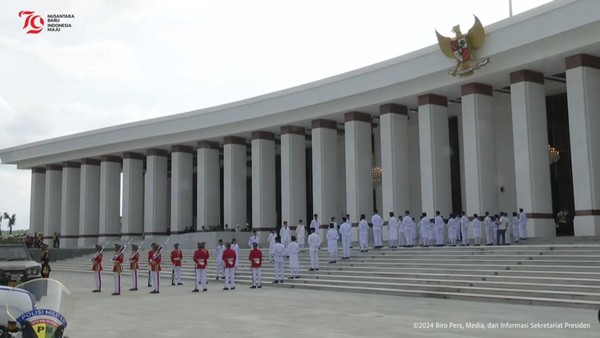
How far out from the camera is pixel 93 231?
139 ft

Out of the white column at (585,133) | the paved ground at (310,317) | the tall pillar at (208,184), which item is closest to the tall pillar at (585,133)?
the white column at (585,133)

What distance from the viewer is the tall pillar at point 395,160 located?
28.1 meters

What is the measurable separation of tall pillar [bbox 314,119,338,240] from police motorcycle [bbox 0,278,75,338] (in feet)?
85.3

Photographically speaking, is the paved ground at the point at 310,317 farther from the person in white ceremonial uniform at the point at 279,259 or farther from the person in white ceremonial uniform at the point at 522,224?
the person in white ceremonial uniform at the point at 522,224

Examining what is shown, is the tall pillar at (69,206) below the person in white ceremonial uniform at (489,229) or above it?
above

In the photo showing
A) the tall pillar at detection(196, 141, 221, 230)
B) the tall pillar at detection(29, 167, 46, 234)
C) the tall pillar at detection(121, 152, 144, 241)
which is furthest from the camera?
the tall pillar at detection(29, 167, 46, 234)

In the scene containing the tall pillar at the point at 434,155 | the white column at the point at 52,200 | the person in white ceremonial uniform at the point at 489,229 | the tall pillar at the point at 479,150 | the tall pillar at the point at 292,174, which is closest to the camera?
the person in white ceremonial uniform at the point at 489,229

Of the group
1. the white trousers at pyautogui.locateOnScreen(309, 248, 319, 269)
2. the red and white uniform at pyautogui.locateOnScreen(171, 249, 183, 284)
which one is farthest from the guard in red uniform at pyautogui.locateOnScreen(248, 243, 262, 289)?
the red and white uniform at pyautogui.locateOnScreen(171, 249, 183, 284)

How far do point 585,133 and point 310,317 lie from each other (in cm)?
1451

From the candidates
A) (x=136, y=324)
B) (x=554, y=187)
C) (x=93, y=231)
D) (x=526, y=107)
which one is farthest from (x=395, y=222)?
(x=93, y=231)

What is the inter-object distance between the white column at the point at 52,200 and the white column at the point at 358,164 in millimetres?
24960

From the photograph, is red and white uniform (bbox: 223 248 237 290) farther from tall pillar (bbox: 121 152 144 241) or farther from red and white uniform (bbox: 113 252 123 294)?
tall pillar (bbox: 121 152 144 241)

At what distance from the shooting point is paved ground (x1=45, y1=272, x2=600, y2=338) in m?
9.55

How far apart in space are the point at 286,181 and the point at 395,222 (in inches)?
426
